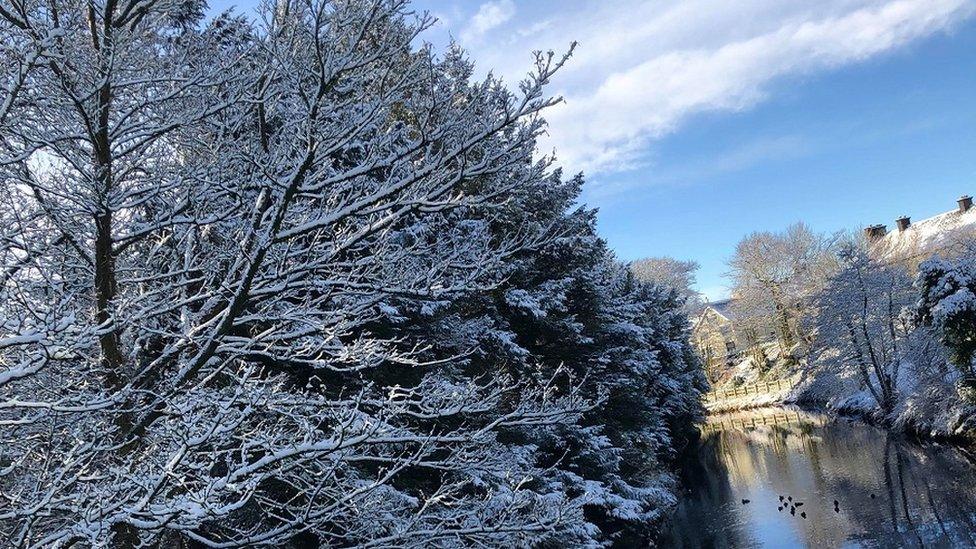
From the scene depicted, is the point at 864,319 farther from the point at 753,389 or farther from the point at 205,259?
the point at 205,259

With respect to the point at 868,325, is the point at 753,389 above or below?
below

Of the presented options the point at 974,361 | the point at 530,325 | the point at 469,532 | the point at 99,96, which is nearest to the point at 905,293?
the point at 974,361

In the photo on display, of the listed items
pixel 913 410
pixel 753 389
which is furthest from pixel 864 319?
pixel 753 389

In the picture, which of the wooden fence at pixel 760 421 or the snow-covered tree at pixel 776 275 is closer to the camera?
the wooden fence at pixel 760 421

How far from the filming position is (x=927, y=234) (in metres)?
51.1

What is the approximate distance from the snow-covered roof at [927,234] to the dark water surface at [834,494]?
26342mm

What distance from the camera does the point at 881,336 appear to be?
1099 inches

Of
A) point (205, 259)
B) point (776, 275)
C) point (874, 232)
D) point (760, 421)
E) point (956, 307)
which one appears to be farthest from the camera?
point (874, 232)

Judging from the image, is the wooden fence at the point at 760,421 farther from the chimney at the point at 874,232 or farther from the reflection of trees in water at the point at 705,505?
the chimney at the point at 874,232

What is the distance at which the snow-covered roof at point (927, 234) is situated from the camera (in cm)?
4647

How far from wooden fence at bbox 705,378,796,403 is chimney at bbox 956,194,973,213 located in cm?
2294

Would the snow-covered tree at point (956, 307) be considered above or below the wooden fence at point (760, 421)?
above

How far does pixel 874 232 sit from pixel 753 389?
1897 centimetres

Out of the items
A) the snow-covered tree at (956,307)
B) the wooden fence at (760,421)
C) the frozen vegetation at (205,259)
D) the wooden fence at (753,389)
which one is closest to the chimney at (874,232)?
the wooden fence at (753,389)
